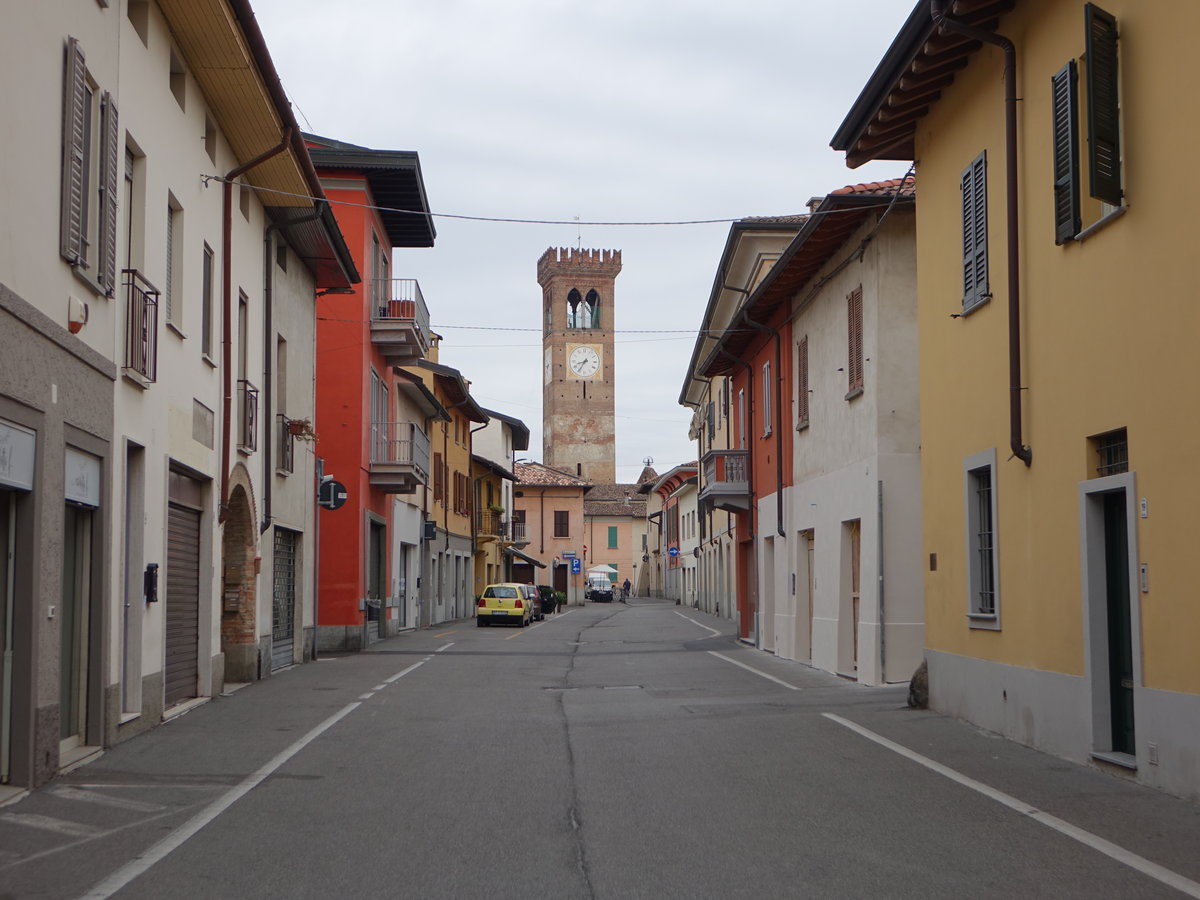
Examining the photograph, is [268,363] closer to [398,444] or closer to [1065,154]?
[1065,154]

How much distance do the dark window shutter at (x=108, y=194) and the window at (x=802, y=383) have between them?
43.9 feet

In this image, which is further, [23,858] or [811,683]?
[811,683]

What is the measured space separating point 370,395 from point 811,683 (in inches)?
590

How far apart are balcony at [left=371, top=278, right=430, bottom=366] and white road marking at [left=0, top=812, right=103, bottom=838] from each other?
2247 cm

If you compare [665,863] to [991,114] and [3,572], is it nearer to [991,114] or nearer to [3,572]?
[3,572]

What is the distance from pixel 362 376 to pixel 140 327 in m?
17.2

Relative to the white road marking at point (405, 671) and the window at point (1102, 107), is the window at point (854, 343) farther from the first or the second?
the window at point (1102, 107)

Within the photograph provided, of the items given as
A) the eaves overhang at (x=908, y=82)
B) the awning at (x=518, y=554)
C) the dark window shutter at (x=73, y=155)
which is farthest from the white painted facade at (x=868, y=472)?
the awning at (x=518, y=554)

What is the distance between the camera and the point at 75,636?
436 inches

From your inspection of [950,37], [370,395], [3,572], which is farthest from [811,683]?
[370,395]

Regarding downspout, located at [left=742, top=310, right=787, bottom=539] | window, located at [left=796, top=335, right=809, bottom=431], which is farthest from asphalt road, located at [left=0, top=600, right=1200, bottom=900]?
downspout, located at [left=742, top=310, right=787, bottom=539]

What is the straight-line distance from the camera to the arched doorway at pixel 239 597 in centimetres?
1883

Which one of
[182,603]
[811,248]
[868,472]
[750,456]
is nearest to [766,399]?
[750,456]

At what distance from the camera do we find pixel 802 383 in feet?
75.9
